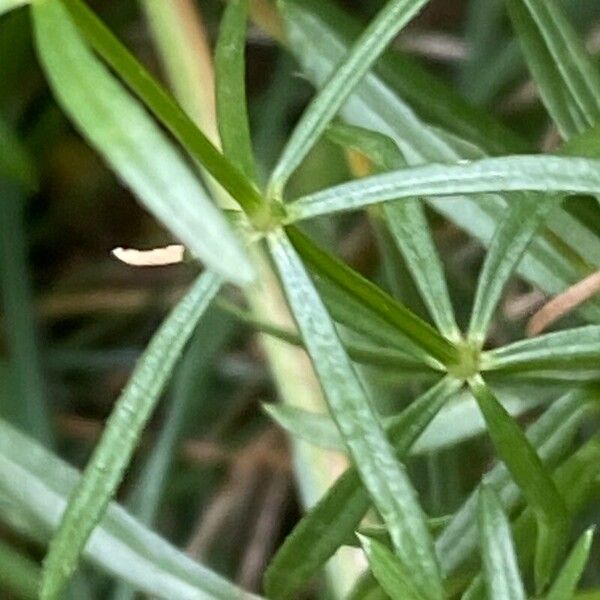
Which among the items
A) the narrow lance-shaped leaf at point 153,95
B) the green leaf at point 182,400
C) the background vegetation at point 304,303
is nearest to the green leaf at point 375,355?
the background vegetation at point 304,303

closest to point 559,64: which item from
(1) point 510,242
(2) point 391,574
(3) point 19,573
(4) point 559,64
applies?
(4) point 559,64

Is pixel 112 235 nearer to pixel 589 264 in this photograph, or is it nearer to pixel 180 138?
pixel 589 264

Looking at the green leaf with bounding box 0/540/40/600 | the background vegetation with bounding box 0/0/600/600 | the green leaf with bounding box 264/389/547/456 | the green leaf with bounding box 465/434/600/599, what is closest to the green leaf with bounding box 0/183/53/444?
the background vegetation with bounding box 0/0/600/600

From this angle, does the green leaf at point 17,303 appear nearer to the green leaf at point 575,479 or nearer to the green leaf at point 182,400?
the green leaf at point 182,400

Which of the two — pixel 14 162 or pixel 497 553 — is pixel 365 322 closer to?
pixel 497 553

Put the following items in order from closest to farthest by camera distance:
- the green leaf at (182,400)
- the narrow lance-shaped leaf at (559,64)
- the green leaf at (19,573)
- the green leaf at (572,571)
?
the green leaf at (572,571) < the narrow lance-shaped leaf at (559,64) < the green leaf at (19,573) < the green leaf at (182,400)

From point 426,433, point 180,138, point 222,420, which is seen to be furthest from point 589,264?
point 222,420
